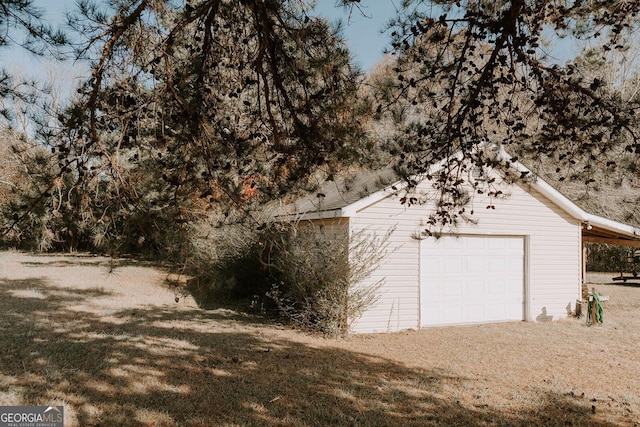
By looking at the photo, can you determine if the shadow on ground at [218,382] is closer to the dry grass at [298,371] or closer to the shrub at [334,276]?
the dry grass at [298,371]

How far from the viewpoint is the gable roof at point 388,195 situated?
955cm

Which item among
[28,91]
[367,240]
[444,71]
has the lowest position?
[367,240]

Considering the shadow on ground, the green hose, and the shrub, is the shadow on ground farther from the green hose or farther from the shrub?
the green hose

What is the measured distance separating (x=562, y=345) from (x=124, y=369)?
7.61 m

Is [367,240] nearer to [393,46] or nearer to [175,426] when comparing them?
[393,46]

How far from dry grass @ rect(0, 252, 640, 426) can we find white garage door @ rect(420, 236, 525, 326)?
557 mm

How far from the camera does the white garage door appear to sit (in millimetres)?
10734

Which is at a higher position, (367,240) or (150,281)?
(367,240)

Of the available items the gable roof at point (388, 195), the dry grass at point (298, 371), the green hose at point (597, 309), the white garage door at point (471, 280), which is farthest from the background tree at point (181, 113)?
the green hose at point (597, 309)

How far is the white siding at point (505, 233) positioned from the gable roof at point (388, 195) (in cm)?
25

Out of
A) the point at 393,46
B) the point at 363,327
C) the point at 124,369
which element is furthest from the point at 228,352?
the point at 393,46

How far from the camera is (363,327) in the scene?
9852mm

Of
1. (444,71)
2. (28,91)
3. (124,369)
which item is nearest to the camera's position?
(28,91)

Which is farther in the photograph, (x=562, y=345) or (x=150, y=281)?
(x=150, y=281)
